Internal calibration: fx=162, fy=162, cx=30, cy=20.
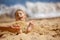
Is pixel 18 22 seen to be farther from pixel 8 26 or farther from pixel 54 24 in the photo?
pixel 54 24

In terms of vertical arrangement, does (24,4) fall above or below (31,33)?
above

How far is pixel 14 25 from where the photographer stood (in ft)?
4.81

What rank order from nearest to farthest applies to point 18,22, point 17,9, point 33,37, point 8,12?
1. point 33,37
2. point 18,22
3. point 17,9
4. point 8,12

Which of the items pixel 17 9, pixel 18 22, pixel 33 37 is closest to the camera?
pixel 33 37

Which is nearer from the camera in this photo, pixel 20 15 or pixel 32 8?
pixel 20 15

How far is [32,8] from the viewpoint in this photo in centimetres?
173

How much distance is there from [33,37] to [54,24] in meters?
0.34

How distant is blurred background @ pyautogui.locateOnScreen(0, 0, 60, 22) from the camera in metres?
1.71

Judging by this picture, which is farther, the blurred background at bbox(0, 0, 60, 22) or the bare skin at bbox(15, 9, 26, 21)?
the blurred background at bbox(0, 0, 60, 22)

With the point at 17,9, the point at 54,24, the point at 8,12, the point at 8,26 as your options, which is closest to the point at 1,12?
the point at 8,12

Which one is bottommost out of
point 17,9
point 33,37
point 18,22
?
point 33,37

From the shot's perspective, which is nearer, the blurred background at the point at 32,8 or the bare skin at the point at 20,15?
the bare skin at the point at 20,15

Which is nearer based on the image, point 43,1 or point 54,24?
point 54,24

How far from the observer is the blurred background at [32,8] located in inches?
67.1
